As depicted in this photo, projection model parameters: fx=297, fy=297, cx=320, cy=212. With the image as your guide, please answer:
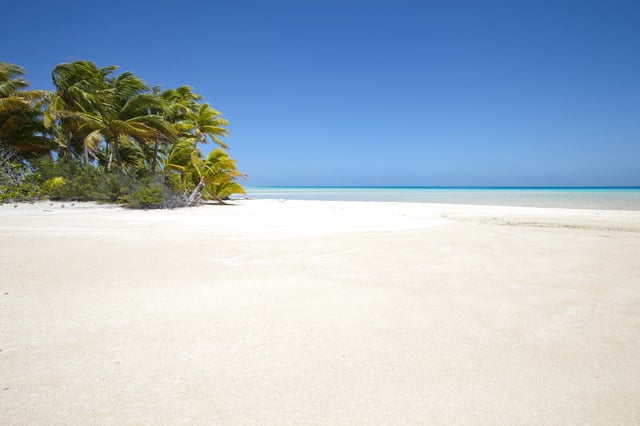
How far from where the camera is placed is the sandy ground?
1313 millimetres

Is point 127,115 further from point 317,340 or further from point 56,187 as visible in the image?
point 317,340

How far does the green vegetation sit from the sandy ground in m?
9.44

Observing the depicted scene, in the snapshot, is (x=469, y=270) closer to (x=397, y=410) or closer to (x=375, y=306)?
(x=375, y=306)

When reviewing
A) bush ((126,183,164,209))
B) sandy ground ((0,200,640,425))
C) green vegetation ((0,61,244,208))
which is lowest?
sandy ground ((0,200,640,425))

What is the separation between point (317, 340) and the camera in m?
1.88

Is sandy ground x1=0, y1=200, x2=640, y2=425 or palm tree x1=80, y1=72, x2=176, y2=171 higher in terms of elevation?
palm tree x1=80, y1=72, x2=176, y2=171

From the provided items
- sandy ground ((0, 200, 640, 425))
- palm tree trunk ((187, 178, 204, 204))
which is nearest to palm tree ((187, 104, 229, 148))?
palm tree trunk ((187, 178, 204, 204))

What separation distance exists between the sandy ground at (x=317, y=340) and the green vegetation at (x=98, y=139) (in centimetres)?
944

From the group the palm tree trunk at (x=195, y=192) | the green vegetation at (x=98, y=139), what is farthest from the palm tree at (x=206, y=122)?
the palm tree trunk at (x=195, y=192)

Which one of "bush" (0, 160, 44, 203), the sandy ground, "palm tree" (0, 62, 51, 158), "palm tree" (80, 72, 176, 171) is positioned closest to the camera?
the sandy ground

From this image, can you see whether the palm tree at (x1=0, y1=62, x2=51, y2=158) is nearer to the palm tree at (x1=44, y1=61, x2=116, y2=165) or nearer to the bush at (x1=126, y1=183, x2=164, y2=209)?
the palm tree at (x1=44, y1=61, x2=116, y2=165)

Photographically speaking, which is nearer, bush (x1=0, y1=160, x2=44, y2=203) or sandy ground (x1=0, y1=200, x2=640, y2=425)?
sandy ground (x1=0, y1=200, x2=640, y2=425)

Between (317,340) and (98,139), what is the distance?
64.2 ft

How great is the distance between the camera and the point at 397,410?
4.25 ft
